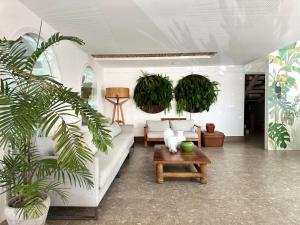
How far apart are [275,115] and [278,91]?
0.65 m

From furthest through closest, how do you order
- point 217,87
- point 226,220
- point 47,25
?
1. point 217,87
2. point 47,25
3. point 226,220

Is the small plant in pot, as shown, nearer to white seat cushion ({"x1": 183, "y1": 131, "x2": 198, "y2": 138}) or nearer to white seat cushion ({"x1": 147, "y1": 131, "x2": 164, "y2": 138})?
white seat cushion ({"x1": 147, "y1": 131, "x2": 164, "y2": 138})

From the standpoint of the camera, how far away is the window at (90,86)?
5.89m

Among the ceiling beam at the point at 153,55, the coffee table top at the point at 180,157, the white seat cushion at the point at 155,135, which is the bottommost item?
the coffee table top at the point at 180,157

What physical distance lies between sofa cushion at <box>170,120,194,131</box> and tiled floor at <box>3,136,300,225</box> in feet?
6.95

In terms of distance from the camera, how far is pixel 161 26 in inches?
144


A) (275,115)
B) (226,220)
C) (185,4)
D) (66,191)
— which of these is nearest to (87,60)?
(185,4)

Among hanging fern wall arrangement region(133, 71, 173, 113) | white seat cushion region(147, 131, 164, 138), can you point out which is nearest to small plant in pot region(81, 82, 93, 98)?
hanging fern wall arrangement region(133, 71, 173, 113)

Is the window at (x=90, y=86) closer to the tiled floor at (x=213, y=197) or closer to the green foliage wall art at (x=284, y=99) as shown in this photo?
the tiled floor at (x=213, y=197)

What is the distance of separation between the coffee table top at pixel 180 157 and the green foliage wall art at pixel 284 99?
3133 millimetres

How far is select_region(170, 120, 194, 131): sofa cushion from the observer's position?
665cm

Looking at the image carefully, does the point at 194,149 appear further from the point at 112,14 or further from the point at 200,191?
the point at 112,14

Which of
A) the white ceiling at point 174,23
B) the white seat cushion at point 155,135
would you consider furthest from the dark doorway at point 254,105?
the white seat cushion at point 155,135

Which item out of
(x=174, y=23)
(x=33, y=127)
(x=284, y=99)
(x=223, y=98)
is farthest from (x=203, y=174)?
(x=223, y=98)
